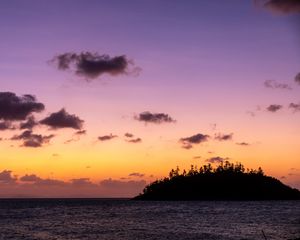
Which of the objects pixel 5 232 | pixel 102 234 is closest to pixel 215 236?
pixel 102 234

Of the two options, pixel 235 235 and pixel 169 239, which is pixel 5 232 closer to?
pixel 169 239

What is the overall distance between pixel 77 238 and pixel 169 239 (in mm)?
17686

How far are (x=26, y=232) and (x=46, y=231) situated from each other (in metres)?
4.29

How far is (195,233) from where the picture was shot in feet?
316

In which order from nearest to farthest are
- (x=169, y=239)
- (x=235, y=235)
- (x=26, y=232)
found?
(x=169, y=239)
(x=235, y=235)
(x=26, y=232)

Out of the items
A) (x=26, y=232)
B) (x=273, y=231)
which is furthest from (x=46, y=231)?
(x=273, y=231)

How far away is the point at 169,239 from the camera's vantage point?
86375 millimetres

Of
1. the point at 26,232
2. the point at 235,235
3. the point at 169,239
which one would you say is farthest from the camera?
the point at 26,232

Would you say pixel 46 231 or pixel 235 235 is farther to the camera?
pixel 46 231

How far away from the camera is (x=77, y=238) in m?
89.2

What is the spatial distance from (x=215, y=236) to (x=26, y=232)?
137 feet

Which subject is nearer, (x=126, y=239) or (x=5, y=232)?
(x=126, y=239)

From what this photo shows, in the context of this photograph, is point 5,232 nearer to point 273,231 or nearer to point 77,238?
point 77,238

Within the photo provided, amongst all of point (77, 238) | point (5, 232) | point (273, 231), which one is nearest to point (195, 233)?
point (273, 231)
